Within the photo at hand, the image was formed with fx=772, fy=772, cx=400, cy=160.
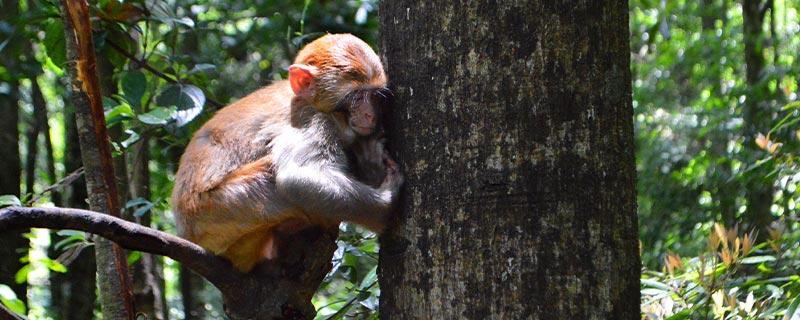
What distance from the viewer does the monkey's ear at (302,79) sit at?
9.50 ft

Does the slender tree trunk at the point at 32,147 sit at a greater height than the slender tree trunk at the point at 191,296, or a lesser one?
greater

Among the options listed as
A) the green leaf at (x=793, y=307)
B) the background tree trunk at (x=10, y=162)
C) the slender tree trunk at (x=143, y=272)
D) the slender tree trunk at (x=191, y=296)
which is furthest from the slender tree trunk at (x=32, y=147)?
the green leaf at (x=793, y=307)

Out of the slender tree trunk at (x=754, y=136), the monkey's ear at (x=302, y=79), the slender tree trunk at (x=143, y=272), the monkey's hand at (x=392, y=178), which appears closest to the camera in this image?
the monkey's hand at (x=392, y=178)

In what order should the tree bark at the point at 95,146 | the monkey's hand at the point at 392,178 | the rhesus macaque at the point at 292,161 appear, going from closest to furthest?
the monkey's hand at the point at 392,178 → the tree bark at the point at 95,146 → the rhesus macaque at the point at 292,161

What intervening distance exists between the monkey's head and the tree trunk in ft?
1.69

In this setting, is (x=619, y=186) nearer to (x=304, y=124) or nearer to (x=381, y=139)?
(x=381, y=139)

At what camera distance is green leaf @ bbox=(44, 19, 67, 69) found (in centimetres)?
367

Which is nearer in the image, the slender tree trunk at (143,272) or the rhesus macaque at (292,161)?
the rhesus macaque at (292,161)

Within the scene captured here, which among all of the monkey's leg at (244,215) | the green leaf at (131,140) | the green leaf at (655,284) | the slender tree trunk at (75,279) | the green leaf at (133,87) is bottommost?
the slender tree trunk at (75,279)

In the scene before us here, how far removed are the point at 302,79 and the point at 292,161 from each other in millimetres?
338

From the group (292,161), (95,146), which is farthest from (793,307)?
(95,146)

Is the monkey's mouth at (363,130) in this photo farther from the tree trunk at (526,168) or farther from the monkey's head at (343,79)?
the tree trunk at (526,168)

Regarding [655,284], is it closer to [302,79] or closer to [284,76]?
[302,79]

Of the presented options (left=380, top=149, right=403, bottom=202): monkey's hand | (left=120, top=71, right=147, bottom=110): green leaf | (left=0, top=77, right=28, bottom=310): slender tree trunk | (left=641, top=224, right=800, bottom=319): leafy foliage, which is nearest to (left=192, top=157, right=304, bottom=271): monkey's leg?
(left=380, top=149, right=403, bottom=202): monkey's hand
